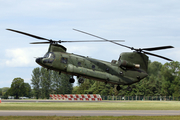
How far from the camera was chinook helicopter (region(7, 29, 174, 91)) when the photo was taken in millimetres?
33844

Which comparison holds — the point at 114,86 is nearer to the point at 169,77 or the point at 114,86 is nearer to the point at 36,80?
the point at 169,77

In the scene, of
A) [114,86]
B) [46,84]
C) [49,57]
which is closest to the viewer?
[49,57]

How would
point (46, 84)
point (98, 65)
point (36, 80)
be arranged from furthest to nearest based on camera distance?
point (36, 80) < point (46, 84) < point (98, 65)

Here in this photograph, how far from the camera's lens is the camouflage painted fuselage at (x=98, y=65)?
3384 centimetres

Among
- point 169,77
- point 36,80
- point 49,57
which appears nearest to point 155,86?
point 169,77

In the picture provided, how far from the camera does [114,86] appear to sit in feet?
391

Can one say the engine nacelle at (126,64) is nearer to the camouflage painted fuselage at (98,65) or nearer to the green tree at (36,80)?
the camouflage painted fuselage at (98,65)

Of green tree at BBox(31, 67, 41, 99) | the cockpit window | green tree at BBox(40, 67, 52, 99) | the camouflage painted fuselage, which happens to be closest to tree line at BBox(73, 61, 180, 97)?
green tree at BBox(40, 67, 52, 99)

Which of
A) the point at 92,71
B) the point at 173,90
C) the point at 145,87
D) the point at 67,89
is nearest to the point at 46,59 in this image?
the point at 92,71

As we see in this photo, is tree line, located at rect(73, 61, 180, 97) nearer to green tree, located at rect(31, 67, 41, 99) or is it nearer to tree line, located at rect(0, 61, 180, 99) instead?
tree line, located at rect(0, 61, 180, 99)

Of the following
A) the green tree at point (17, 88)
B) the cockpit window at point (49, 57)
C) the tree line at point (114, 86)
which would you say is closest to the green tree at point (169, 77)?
the tree line at point (114, 86)

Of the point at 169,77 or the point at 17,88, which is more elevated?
the point at 169,77

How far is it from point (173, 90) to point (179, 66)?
12080 millimetres

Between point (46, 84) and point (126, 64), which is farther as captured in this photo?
point (46, 84)
